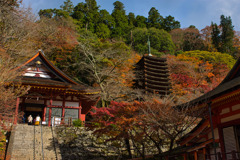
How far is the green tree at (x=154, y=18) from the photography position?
5496cm

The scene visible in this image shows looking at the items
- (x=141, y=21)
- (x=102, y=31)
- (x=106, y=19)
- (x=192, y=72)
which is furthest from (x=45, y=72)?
(x=141, y=21)

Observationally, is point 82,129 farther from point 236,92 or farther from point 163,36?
point 163,36

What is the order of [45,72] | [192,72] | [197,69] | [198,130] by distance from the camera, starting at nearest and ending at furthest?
[198,130]
[45,72]
[192,72]
[197,69]

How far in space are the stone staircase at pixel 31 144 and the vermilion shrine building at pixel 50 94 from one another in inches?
134

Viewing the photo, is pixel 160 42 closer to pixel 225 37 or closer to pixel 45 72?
pixel 225 37

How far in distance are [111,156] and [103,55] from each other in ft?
50.2

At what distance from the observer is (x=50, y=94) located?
66.3 ft

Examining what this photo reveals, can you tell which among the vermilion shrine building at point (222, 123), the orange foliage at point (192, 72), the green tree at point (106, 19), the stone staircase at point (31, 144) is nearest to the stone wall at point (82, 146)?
the stone staircase at point (31, 144)

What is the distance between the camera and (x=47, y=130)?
1672cm

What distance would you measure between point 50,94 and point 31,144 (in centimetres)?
665

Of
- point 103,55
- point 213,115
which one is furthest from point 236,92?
point 103,55

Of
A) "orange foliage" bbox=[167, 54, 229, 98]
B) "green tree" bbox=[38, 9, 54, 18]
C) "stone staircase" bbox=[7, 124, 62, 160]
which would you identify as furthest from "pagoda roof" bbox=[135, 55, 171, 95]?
"green tree" bbox=[38, 9, 54, 18]

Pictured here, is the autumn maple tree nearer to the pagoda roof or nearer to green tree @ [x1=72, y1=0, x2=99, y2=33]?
the pagoda roof

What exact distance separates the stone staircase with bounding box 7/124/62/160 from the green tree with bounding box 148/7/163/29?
43815mm
